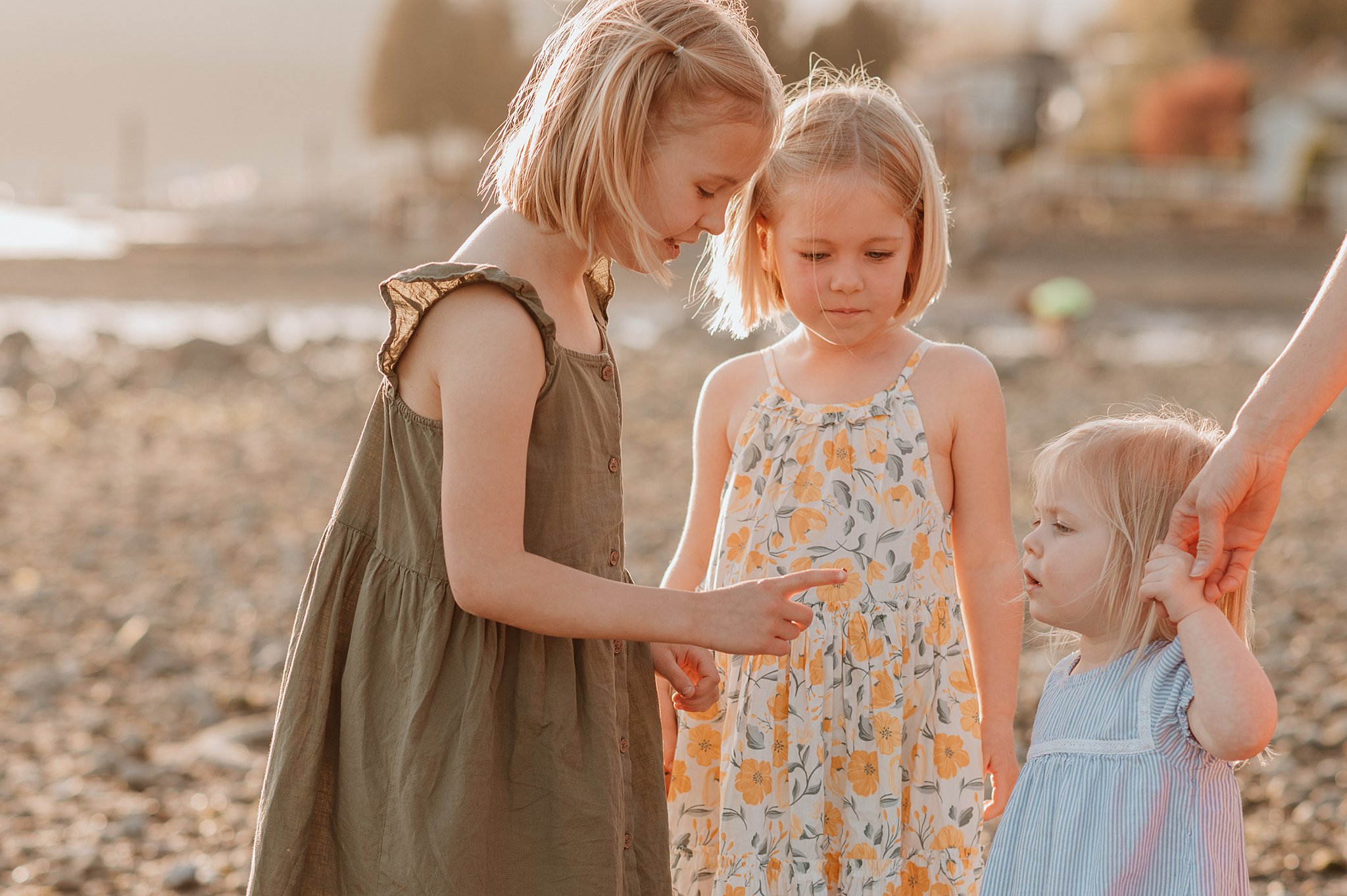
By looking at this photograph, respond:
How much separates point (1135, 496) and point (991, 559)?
443mm

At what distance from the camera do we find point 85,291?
21938 mm

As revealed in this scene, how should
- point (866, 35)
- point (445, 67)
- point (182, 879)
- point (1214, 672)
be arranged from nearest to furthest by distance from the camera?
point (1214, 672)
point (182, 879)
point (866, 35)
point (445, 67)

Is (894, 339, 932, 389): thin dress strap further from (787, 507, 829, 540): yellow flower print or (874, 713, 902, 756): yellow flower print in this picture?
(874, 713, 902, 756): yellow flower print

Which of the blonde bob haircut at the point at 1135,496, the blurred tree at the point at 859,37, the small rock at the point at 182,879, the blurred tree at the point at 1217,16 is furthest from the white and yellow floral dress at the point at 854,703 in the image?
the blurred tree at the point at 1217,16

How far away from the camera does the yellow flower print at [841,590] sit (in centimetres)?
214

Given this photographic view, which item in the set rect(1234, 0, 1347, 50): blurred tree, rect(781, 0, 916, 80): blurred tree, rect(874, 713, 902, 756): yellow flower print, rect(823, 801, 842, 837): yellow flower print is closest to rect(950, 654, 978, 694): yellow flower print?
rect(874, 713, 902, 756): yellow flower print

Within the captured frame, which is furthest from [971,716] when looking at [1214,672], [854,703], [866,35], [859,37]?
[866,35]

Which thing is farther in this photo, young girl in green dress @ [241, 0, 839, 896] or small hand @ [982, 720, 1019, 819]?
small hand @ [982, 720, 1019, 819]

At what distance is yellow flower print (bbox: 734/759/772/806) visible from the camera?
6.93ft

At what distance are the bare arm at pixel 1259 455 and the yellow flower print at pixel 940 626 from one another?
0.53m

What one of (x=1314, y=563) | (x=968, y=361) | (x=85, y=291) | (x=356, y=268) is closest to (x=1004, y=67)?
(x=356, y=268)

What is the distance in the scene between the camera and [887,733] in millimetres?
2096

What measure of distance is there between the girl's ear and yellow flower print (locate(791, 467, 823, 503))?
1.18 feet

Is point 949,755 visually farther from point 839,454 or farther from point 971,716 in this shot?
point 839,454
